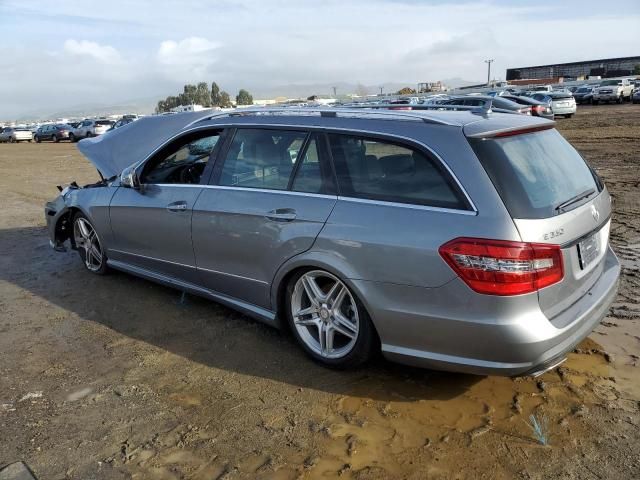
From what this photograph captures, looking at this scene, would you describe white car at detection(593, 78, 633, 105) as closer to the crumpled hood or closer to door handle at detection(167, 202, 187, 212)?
the crumpled hood

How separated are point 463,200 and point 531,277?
1.72 feet

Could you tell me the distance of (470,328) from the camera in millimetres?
2916

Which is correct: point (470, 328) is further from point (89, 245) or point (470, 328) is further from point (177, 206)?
point (89, 245)

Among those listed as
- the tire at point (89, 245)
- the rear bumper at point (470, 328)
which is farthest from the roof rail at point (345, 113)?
the tire at point (89, 245)

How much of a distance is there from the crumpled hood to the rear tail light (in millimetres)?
3807

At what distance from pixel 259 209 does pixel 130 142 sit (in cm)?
313

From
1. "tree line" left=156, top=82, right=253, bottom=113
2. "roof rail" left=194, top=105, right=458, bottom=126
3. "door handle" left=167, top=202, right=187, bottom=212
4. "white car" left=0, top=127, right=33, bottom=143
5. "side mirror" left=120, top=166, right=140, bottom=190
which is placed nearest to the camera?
"roof rail" left=194, top=105, right=458, bottom=126

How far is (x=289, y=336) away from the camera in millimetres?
4230

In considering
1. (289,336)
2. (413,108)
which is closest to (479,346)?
(289,336)

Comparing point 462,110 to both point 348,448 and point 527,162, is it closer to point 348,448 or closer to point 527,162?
point 527,162

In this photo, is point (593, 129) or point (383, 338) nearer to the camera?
point (383, 338)

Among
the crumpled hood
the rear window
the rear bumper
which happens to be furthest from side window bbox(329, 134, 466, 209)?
the crumpled hood

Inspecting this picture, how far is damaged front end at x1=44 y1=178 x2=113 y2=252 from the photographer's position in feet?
19.4

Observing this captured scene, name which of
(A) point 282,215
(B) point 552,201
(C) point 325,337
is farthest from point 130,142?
(B) point 552,201
